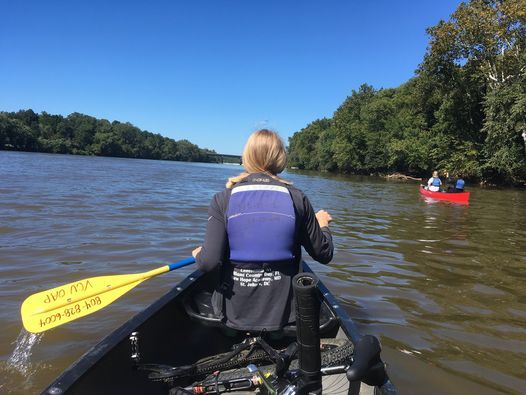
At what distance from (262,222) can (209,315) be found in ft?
3.25

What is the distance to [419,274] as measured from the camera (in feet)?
21.7

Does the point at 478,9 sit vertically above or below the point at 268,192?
above

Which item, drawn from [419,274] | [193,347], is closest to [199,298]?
[193,347]

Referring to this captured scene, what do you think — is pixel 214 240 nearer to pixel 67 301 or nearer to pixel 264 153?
pixel 264 153

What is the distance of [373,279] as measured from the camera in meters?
6.35

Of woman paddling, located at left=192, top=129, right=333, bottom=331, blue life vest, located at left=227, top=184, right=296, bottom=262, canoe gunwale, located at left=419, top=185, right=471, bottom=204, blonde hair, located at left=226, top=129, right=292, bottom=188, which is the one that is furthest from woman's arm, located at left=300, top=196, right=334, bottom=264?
canoe gunwale, located at left=419, top=185, right=471, bottom=204

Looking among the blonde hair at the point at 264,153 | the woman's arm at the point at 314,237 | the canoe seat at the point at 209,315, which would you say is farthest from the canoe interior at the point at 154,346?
the blonde hair at the point at 264,153

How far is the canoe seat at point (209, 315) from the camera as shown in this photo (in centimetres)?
281

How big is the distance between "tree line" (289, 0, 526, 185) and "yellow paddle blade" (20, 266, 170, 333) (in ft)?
89.5

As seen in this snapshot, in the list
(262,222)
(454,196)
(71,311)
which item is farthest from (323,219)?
(454,196)

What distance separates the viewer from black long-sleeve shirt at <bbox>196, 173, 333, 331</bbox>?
2.55 metres

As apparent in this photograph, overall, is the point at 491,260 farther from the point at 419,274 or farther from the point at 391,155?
the point at 391,155

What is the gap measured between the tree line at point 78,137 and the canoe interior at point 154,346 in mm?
91787

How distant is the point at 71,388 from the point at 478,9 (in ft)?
106
